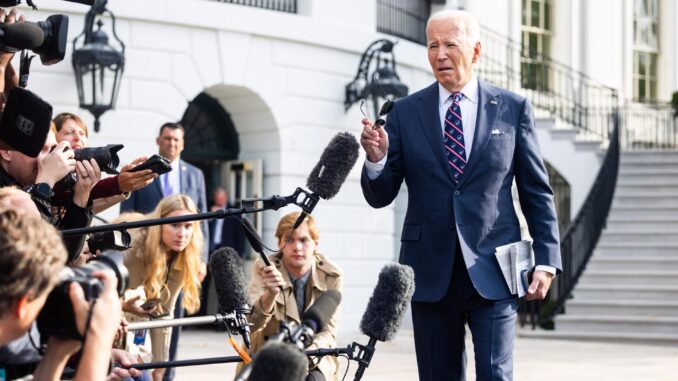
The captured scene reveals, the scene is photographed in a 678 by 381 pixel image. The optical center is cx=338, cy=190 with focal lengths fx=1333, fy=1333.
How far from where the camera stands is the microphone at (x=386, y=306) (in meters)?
4.64

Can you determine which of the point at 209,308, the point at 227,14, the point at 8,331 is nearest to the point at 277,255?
the point at 8,331

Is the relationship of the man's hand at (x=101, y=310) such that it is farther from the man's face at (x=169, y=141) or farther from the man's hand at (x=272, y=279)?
the man's face at (x=169, y=141)

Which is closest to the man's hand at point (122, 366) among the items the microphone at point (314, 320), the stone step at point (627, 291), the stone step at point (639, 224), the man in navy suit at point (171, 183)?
the microphone at point (314, 320)

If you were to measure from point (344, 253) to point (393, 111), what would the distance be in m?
11.3

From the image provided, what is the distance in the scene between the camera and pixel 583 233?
19.5 m

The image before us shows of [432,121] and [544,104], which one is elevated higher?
[544,104]

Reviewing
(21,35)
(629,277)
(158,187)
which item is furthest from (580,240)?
(21,35)

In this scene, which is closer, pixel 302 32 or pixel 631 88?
pixel 302 32

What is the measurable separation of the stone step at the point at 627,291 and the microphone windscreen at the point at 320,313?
14417mm

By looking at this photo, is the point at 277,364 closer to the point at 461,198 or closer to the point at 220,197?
the point at 461,198

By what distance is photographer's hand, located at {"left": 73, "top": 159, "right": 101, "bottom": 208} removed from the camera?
16.9 ft

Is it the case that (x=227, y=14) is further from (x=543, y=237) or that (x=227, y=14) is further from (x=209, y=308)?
(x=543, y=237)

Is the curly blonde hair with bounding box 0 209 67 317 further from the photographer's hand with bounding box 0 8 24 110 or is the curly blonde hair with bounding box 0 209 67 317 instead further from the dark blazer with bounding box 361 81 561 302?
the dark blazer with bounding box 361 81 561 302

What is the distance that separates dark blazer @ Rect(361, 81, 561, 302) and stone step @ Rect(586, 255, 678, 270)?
44.2 ft
